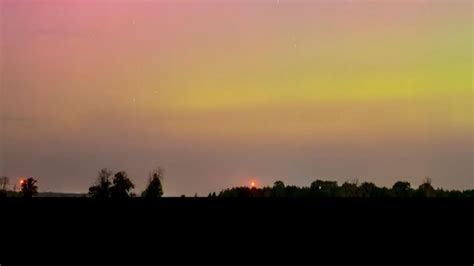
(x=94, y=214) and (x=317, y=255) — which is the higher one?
(x=94, y=214)

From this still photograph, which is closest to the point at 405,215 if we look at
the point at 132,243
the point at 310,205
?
the point at 310,205

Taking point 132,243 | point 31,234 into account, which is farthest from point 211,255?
point 31,234

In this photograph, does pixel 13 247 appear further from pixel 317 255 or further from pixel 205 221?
pixel 317 255

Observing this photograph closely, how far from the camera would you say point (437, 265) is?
10.3 metres

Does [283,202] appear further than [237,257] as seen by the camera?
Yes

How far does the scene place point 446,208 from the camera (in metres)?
11.0

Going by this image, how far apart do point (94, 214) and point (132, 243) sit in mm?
897

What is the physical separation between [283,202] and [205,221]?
1.43 meters

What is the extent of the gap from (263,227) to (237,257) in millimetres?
722

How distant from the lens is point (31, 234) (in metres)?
10.6

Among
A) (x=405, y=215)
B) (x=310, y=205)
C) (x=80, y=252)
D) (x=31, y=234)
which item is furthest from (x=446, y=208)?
(x=31, y=234)

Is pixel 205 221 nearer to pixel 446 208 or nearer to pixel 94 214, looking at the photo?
pixel 94 214

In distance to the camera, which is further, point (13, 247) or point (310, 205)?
point (310, 205)

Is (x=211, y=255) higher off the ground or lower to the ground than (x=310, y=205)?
lower
